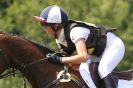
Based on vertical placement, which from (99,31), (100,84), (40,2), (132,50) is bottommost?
(132,50)

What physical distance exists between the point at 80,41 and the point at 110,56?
53cm

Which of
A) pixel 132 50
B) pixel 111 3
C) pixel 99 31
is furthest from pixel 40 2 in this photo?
pixel 99 31

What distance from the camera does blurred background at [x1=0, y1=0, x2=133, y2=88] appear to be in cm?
2651

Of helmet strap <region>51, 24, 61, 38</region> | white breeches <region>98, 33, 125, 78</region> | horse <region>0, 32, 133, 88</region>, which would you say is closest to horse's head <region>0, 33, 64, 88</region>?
horse <region>0, 32, 133, 88</region>

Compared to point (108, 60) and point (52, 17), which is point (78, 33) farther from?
point (108, 60)

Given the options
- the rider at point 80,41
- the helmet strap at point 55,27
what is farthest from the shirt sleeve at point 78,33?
the helmet strap at point 55,27

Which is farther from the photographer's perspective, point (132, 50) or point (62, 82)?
point (132, 50)

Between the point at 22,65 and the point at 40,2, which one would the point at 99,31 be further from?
the point at 40,2

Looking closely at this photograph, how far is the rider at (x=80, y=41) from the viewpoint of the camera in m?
9.54

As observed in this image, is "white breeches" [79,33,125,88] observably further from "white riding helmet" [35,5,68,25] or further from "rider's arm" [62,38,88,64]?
"white riding helmet" [35,5,68,25]

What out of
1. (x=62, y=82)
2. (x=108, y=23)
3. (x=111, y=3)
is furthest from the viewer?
(x=111, y=3)

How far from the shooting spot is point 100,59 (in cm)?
984

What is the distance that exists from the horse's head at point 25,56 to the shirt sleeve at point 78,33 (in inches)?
16.6

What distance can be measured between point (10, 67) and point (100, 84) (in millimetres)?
1154
